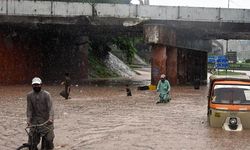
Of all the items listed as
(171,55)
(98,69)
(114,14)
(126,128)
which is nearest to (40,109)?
(126,128)

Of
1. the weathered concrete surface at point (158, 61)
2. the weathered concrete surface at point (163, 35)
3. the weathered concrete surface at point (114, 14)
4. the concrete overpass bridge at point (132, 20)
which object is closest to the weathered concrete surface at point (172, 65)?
the concrete overpass bridge at point (132, 20)

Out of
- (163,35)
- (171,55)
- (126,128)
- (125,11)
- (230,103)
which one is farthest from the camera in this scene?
(171,55)

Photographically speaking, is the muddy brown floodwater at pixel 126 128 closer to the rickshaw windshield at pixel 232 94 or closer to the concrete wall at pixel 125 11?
the rickshaw windshield at pixel 232 94

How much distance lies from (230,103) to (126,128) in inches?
135

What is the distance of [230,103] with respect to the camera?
1565 centimetres

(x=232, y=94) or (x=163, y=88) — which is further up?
(x=232, y=94)

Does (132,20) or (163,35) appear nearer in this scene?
(132,20)

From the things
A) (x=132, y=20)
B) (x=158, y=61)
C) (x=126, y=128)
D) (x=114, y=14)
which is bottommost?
(x=126, y=128)

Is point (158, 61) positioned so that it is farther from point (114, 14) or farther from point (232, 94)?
point (232, 94)

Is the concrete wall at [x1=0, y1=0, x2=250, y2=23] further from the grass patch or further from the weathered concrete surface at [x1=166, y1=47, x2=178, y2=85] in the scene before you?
the grass patch

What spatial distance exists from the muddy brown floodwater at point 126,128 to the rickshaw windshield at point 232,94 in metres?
1.00

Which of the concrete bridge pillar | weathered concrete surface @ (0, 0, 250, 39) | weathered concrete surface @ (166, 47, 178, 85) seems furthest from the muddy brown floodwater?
weathered concrete surface @ (166, 47, 178, 85)

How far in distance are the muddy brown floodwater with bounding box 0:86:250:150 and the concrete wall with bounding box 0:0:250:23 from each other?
1330cm

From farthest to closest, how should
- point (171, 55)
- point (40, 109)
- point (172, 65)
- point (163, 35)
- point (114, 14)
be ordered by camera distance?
1. point (171, 55)
2. point (172, 65)
3. point (163, 35)
4. point (114, 14)
5. point (40, 109)
